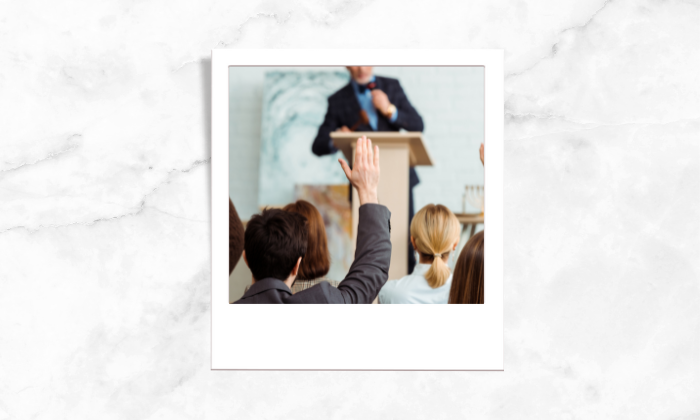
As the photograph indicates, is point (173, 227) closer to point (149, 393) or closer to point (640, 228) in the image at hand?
point (149, 393)

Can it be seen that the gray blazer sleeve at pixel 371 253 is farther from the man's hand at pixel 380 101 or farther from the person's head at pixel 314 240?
the man's hand at pixel 380 101

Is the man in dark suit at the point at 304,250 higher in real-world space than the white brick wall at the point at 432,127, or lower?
lower

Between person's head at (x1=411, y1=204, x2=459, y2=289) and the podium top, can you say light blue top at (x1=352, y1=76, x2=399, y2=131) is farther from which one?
person's head at (x1=411, y1=204, x2=459, y2=289)

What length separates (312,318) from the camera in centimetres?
96

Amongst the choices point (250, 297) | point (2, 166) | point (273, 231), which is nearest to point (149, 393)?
point (250, 297)

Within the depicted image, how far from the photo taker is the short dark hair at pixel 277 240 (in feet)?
3.10

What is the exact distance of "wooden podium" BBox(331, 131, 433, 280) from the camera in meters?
0.94

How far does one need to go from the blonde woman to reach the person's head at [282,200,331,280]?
133mm

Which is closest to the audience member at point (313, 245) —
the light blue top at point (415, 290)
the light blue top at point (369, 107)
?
the light blue top at point (415, 290)

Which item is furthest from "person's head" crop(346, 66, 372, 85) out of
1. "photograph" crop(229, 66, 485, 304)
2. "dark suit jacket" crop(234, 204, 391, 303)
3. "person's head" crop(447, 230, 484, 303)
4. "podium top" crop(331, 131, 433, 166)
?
"person's head" crop(447, 230, 484, 303)

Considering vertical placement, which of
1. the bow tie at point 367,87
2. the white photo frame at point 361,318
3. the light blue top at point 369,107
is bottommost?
the white photo frame at point 361,318

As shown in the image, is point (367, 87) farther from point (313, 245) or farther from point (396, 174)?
point (313, 245)

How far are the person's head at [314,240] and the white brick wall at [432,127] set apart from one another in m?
0.09

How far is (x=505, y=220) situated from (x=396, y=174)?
0.84 feet
